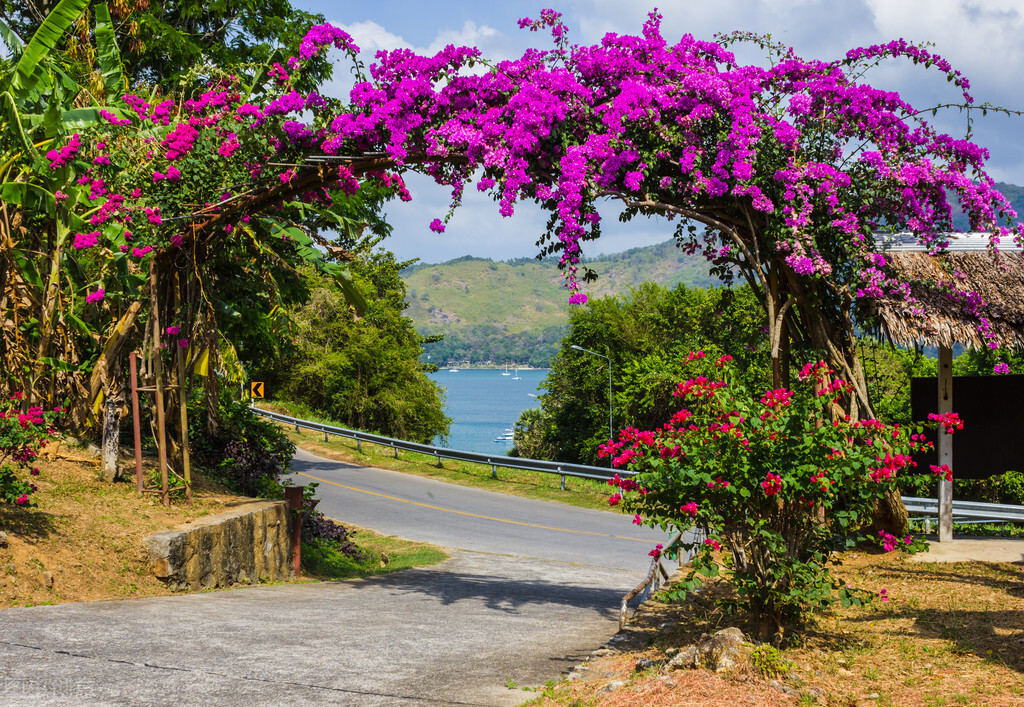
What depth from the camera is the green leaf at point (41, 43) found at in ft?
35.0

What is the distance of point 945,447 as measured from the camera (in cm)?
1195

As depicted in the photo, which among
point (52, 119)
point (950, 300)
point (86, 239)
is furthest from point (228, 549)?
point (950, 300)

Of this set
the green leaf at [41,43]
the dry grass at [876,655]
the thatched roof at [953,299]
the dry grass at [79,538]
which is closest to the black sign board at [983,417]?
the thatched roof at [953,299]

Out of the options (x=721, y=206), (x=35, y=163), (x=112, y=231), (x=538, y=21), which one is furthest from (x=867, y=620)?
(x=35, y=163)

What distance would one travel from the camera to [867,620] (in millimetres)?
7770

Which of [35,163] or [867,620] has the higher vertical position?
[35,163]

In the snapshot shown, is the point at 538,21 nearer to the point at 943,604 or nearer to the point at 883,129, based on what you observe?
the point at 883,129

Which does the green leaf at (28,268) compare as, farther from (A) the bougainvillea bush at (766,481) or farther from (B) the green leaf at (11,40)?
(A) the bougainvillea bush at (766,481)

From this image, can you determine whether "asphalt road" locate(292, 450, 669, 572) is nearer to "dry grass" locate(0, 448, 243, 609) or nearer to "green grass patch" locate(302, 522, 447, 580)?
"green grass patch" locate(302, 522, 447, 580)

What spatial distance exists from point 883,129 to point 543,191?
4185 mm

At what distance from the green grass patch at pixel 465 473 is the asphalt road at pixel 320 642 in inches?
474

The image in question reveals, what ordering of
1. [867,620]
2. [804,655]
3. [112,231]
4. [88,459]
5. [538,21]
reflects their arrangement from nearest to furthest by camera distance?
[804,655]
[867,620]
[538,21]
[112,231]
[88,459]

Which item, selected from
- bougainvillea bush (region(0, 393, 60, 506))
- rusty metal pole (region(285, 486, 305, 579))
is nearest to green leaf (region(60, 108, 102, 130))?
bougainvillea bush (region(0, 393, 60, 506))

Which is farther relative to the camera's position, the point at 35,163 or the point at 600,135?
the point at 35,163
